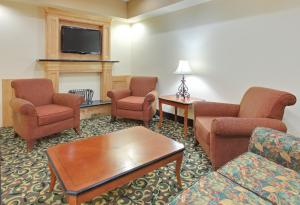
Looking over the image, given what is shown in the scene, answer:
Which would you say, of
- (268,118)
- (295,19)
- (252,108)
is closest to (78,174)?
(268,118)

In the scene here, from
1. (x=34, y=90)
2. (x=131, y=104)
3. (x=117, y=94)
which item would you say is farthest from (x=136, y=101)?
(x=34, y=90)

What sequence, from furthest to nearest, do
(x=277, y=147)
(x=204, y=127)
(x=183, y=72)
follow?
(x=183, y=72) < (x=204, y=127) < (x=277, y=147)

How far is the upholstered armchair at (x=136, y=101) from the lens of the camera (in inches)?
146

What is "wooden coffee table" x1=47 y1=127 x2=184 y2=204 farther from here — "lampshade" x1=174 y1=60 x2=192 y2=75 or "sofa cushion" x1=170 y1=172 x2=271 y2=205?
"lampshade" x1=174 y1=60 x2=192 y2=75

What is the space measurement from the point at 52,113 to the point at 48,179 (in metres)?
1.10

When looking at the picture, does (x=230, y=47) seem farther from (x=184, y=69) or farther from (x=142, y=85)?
(x=142, y=85)

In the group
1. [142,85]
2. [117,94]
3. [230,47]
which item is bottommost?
[117,94]

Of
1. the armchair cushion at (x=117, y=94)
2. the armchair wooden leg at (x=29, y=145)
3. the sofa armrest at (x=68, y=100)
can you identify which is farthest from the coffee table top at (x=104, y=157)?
the armchair cushion at (x=117, y=94)

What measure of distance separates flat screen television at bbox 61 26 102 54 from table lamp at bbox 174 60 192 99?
1916 millimetres

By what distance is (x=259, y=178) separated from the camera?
1.30m

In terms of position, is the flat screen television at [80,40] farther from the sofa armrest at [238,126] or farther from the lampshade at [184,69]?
the sofa armrest at [238,126]

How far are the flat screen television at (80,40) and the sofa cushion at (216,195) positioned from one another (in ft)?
12.1

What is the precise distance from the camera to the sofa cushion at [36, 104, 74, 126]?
276 cm

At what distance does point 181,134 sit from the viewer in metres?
3.39
